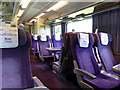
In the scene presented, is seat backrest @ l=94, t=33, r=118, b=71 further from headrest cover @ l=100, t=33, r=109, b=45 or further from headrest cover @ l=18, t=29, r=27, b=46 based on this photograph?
headrest cover @ l=18, t=29, r=27, b=46

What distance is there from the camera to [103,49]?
2363 millimetres

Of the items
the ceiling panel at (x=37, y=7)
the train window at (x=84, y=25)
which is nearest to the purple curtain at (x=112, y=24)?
the train window at (x=84, y=25)

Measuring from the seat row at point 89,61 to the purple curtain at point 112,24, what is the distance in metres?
0.41

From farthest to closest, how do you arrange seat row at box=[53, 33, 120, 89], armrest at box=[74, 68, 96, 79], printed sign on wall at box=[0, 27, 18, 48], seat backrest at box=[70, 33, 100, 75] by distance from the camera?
seat backrest at box=[70, 33, 100, 75] → seat row at box=[53, 33, 120, 89] → armrest at box=[74, 68, 96, 79] → printed sign on wall at box=[0, 27, 18, 48]

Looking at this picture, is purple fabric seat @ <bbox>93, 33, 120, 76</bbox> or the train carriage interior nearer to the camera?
the train carriage interior

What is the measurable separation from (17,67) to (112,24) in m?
2.66

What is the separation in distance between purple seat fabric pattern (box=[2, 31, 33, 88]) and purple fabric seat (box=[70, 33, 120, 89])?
3.04 ft

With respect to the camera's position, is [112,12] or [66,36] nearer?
[66,36]

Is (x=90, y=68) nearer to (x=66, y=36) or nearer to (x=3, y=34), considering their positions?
Answer: (x=66, y=36)

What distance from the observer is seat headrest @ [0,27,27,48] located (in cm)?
105

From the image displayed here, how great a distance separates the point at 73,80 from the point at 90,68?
0.76 metres

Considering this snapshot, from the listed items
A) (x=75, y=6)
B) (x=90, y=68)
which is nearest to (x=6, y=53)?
(x=90, y=68)

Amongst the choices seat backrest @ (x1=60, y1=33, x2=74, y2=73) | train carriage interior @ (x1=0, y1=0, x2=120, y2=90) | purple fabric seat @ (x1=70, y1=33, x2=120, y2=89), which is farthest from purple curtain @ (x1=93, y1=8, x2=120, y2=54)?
seat backrest @ (x1=60, y1=33, x2=74, y2=73)

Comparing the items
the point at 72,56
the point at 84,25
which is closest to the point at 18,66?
the point at 72,56
